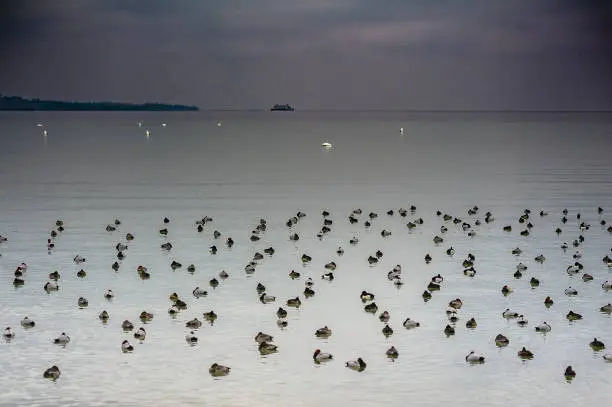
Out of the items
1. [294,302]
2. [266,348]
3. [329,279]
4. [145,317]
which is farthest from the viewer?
[329,279]

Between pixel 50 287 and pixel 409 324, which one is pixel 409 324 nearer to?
pixel 409 324

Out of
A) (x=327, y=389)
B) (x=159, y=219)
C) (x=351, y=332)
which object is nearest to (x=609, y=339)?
(x=351, y=332)

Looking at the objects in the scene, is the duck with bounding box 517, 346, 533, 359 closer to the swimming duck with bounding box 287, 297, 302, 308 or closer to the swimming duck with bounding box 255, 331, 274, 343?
the swimming duck with bounding box 255, 331, 274, 343

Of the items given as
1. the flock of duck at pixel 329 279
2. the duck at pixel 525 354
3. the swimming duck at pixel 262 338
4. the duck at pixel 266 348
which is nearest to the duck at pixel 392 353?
the flock of duck at pixel 329 279

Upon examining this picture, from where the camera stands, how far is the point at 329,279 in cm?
3519

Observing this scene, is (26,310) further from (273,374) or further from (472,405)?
(472,405)

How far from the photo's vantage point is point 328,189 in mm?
67938

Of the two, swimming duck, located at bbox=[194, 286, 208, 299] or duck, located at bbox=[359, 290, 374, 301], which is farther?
swimming duck, located at bbox=[194, 286, 208, 299]

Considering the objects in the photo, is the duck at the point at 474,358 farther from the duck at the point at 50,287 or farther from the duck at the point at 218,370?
the duck at the point at 50,287

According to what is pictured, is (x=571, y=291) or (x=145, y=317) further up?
(x=571, y=291)

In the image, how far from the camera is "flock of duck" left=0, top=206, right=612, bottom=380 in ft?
85.9

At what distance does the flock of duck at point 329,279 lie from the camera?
85.9ft

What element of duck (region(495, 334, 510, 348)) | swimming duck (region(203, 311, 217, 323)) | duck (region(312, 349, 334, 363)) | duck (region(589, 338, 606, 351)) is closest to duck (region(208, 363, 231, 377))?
duck (region(312, 349, 334, 363))

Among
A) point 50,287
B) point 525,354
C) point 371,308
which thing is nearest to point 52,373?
point 50,287
